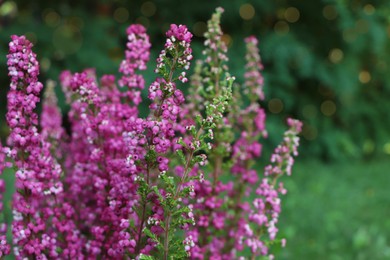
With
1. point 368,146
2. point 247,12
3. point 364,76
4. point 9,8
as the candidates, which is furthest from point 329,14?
point 9,8

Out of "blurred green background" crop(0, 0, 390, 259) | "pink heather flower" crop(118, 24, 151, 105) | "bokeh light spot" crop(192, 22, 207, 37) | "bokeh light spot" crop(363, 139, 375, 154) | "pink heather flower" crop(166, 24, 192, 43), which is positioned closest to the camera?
"pink heather flower" crop(166, 24, 192, 43)

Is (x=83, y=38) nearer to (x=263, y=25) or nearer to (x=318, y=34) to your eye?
(x=263, y=25)

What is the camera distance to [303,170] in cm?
684

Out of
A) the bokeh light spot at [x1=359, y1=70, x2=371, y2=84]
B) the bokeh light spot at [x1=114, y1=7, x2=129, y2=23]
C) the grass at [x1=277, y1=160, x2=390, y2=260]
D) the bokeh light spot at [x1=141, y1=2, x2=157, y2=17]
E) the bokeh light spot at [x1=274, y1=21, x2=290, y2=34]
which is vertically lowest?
the grass at [x1=277, y1=160, x2=390, y2=260]

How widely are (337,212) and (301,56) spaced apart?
249 cm

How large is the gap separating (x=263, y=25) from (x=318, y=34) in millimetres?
705

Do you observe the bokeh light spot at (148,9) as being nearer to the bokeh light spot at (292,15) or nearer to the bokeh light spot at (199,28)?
the bokeh light spot at (199,28)

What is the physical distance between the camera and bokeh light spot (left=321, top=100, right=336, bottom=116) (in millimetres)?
7680

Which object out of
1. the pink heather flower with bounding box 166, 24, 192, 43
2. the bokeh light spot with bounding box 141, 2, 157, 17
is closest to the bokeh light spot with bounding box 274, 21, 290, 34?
the bokeh light spot with bounding box 141, 2, 157, 17

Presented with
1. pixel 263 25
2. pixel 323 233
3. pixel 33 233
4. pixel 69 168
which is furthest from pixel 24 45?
pixel 263 25

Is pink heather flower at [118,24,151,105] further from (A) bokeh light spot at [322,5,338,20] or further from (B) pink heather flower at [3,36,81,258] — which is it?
(A) bokeh light spot at [322,5,338,20]

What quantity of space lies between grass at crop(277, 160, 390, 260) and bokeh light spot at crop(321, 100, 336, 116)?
29.4 inches

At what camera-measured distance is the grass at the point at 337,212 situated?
404 centimetres

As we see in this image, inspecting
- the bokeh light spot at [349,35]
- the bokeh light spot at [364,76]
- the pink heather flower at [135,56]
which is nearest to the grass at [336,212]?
the pink heather flower at [135,56]
